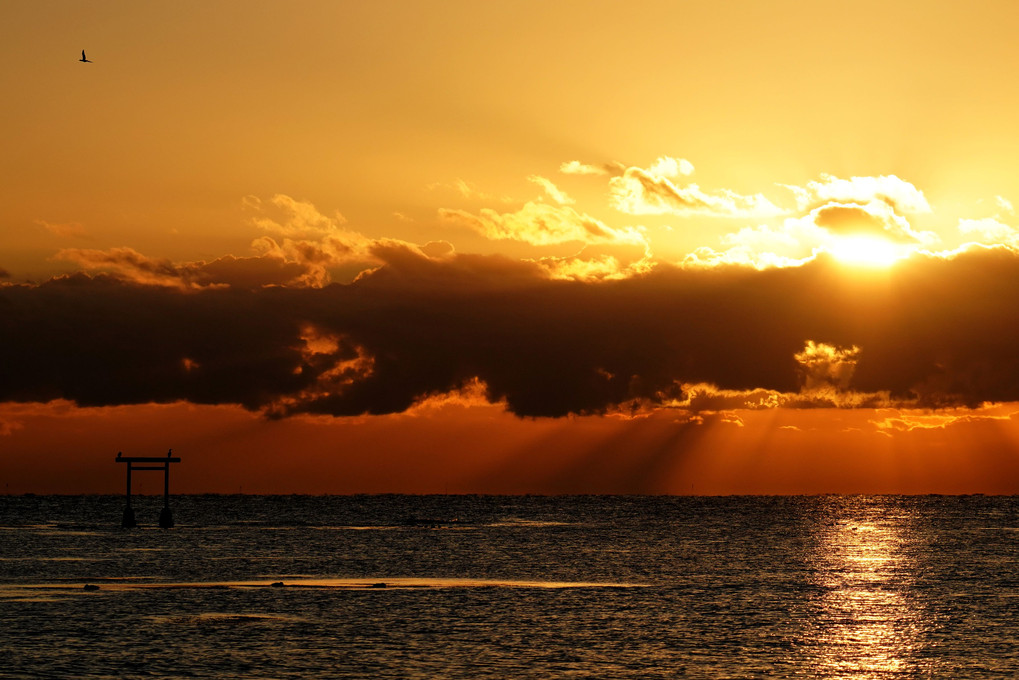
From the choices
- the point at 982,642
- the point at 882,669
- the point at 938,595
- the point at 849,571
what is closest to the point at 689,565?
the point at 849,571

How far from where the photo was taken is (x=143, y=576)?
2948 inches

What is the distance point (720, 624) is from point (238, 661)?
23.0 m

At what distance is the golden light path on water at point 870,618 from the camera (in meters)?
41.5

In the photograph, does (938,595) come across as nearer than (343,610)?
No

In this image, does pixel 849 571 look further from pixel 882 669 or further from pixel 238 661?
pixel 238 661

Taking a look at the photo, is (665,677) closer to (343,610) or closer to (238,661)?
(238,661)

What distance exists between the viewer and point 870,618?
187ft

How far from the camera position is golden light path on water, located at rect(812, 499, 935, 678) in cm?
4147

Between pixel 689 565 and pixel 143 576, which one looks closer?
pixel 143 576

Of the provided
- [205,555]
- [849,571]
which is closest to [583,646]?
[849,571]

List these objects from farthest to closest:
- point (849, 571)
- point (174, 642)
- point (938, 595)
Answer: point (849, 571) → point (938, 595) → point (174, 642)

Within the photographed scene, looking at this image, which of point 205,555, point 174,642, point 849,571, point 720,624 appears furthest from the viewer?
point 205,555

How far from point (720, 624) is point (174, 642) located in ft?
79.8

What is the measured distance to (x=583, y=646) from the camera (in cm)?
4569
